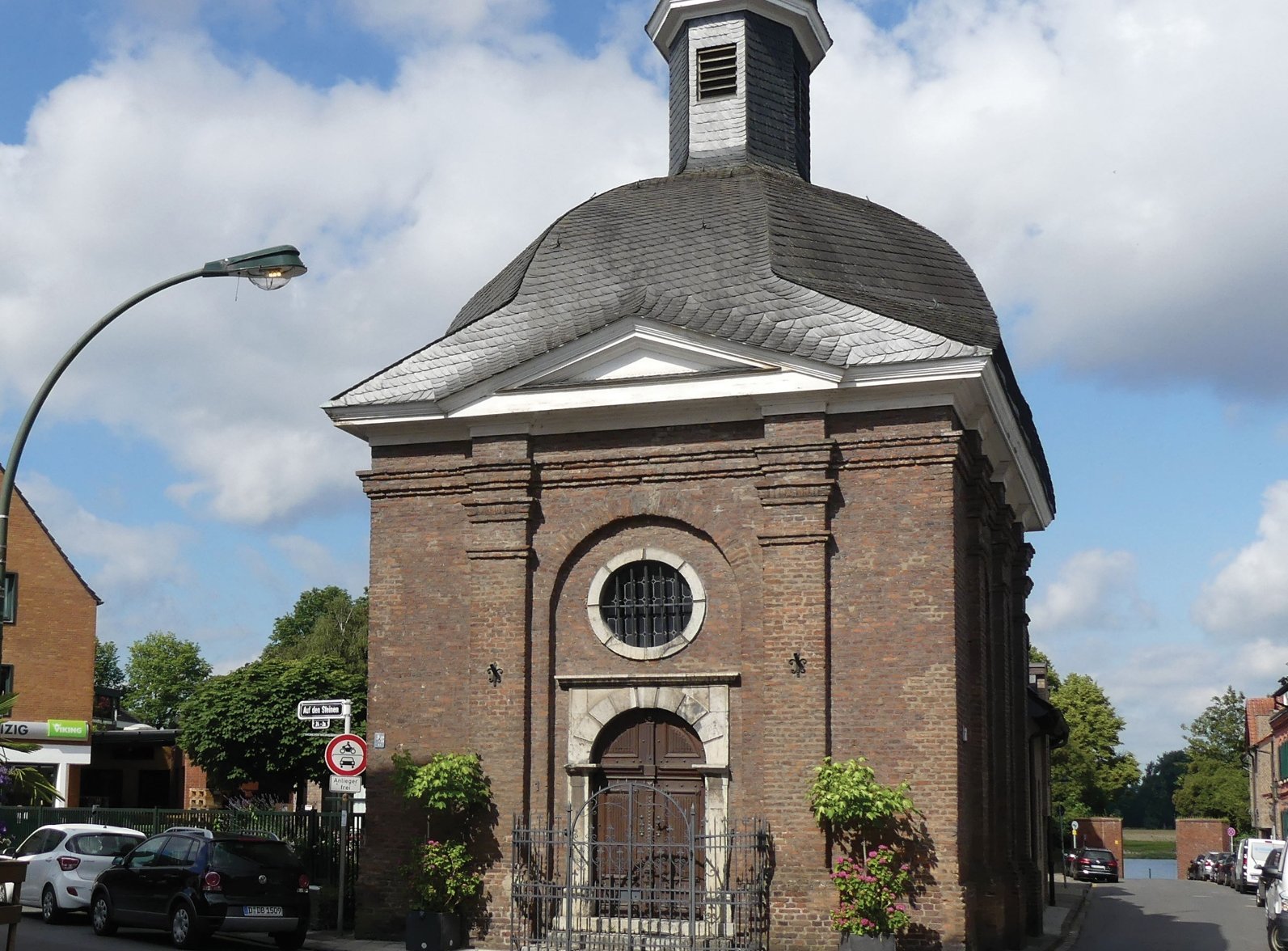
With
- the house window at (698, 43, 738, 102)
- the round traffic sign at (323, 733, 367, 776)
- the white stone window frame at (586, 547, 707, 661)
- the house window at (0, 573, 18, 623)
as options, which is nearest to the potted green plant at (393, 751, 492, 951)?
the round traffic sign at (323, 733, 367, 776)

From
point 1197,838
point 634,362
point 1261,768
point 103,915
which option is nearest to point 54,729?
point 103,915

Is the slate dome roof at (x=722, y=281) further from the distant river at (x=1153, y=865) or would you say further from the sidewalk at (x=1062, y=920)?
the distant river at (x=1153, y=865)

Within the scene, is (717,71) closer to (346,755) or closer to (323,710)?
(323,710)

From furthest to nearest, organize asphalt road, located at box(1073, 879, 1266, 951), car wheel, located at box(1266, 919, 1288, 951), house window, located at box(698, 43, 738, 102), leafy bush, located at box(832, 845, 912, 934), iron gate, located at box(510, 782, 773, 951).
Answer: house window, located at box(698, 43, 738, 102), asphalt road, located at box(1073, 879, 1266, 951), car wheel, located at box(1266, 919, 1288, 951), iron gate, located at box(510, 782, 773, 951), leafy bush, located at box(832, 845, 912, 934)

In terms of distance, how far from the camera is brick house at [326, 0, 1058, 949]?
1834 cm

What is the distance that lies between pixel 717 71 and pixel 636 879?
13.0m

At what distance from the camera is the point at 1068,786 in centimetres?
7462

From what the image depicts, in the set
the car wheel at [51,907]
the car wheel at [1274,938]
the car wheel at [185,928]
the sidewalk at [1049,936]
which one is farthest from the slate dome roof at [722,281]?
the car wheel at [1274,938]

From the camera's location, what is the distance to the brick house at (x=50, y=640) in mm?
40125

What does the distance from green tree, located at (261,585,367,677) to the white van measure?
25.6 m

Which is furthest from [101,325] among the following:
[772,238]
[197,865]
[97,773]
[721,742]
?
[97,773]

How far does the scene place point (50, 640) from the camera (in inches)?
1596

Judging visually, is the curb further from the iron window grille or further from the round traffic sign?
the round traffic sign

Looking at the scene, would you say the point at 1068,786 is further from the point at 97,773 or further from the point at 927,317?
the point at 927,317
